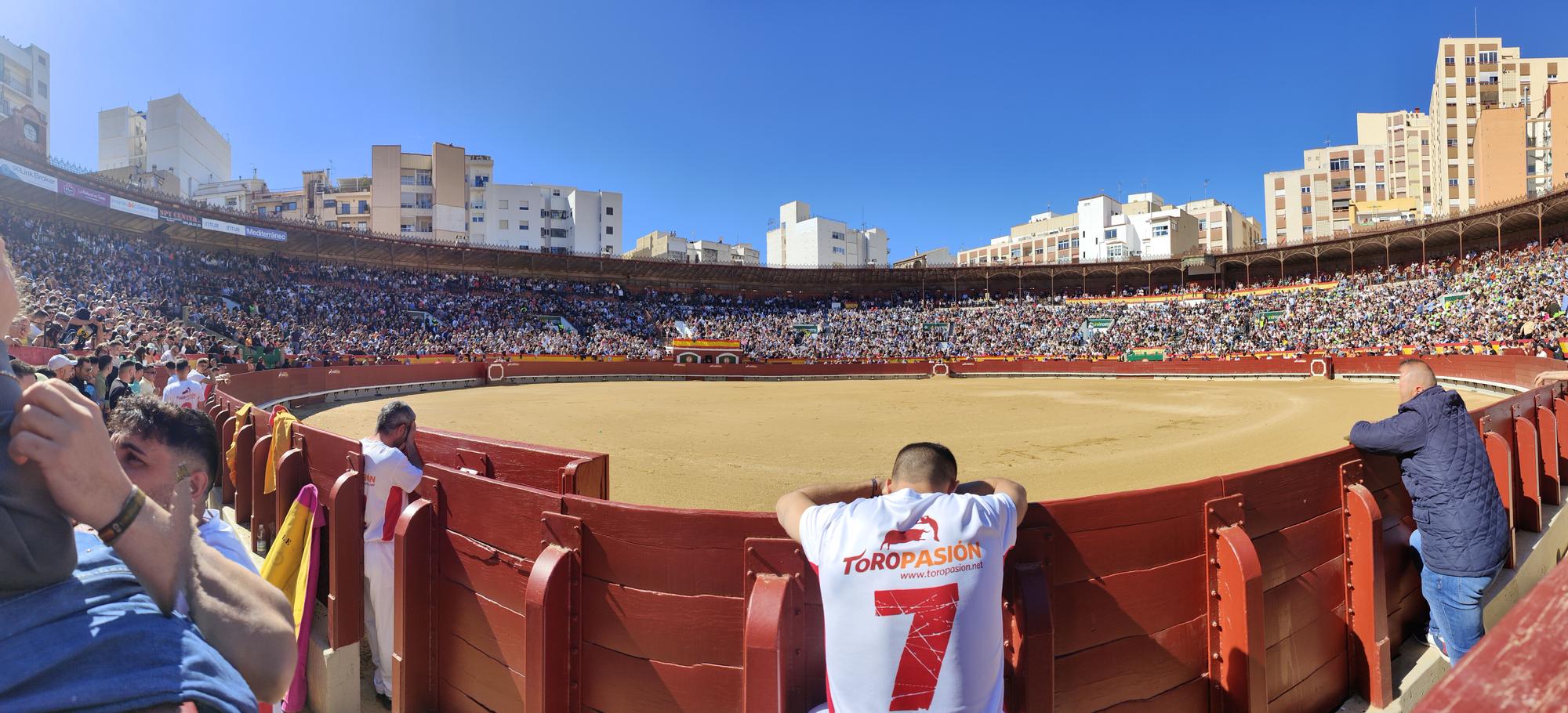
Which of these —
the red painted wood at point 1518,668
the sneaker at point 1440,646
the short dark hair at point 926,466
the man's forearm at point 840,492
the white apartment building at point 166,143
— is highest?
the white apartment building at point 166,143

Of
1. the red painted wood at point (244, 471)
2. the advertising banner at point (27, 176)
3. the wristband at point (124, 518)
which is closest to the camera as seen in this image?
the wristband at point (124, 518)

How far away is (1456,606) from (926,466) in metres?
3.29

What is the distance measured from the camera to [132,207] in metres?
27.1

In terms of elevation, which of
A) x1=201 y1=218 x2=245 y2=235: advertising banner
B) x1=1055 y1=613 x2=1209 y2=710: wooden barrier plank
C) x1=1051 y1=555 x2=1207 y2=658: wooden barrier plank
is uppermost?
x1=201 y1=218 x2=245 y2=235: advertising banner

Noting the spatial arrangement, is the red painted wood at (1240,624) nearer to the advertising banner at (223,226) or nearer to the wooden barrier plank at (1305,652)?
the wooden barrier plank at (1305,652)

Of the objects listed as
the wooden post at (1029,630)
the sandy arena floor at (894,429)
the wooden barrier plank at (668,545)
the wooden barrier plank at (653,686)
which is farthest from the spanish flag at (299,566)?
the sandy arena floor at (894,429)

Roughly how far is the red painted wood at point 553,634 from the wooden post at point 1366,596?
3.70m

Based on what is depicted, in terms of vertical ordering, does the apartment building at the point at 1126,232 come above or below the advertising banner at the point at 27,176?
above

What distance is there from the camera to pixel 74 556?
43.6 inches

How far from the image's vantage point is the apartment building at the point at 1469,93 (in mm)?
56281

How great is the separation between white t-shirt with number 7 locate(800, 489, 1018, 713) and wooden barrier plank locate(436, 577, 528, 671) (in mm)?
1316

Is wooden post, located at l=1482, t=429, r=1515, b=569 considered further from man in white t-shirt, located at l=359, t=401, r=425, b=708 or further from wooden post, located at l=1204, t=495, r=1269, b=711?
man in white t-shirt, located at l=359, t=401, r=425, b=708

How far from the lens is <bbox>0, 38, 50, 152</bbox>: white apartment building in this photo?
4206cm

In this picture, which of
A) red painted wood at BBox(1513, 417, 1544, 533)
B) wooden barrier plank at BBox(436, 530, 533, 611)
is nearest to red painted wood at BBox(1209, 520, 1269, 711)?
wooden barrier plank at BBox(436, 530, 533, 611)
